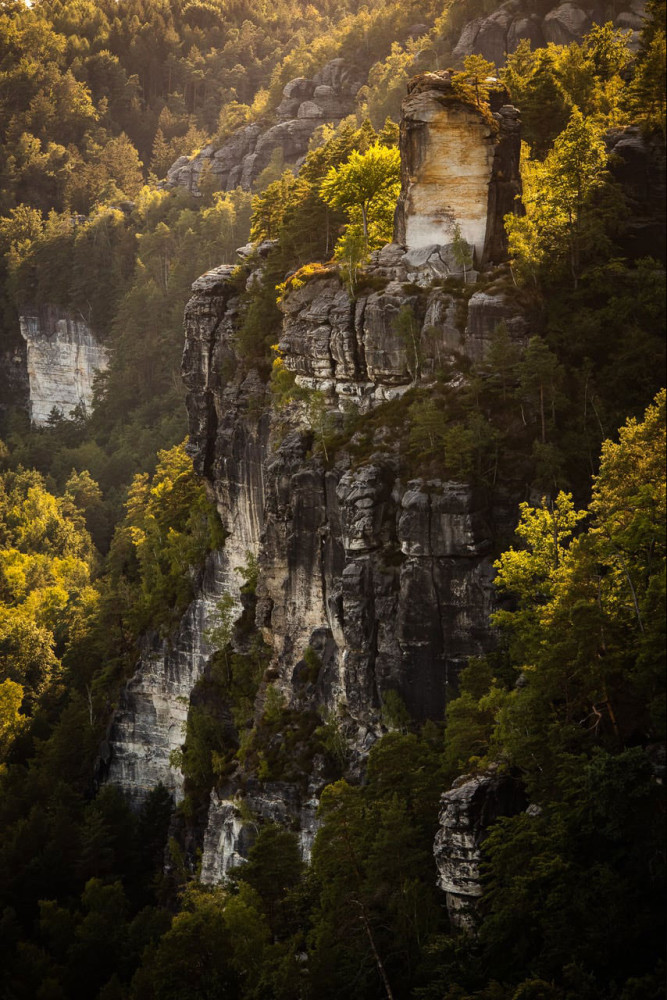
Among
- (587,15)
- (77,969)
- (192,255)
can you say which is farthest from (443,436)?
(192,255)

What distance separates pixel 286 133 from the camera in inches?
4262

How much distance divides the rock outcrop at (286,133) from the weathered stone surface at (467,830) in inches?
3245

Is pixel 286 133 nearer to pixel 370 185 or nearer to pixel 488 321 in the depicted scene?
pixel 370 185

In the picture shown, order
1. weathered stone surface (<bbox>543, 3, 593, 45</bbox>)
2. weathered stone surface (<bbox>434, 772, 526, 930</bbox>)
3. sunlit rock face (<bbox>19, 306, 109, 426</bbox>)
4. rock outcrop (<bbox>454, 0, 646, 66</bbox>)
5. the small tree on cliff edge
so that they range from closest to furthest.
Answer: weathered stone surface (<bbox>434, 772, 526, 930</bbox>)
the small tree on cliff edge
rock outcrop (<bbox>454, 0, 646, 66</bbox>)
weathered stone surface (<bbox>543, 3, 593, 45</bbox>)
sunlit rock face (<bbox>19, 306, 109, 426</bbox>)

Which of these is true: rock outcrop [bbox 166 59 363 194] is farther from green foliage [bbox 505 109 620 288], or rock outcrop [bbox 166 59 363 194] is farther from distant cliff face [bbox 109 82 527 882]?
green foliage [bbox 505 109 620 288]

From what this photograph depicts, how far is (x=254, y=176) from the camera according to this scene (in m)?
110

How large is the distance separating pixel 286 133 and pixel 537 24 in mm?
34330

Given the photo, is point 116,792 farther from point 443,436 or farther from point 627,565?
point 627,565

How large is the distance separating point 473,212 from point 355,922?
23.8 meters

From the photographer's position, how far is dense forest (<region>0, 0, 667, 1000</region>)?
28.6 meters

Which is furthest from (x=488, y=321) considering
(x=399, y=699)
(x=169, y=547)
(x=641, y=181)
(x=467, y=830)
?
(x=169, y=547)

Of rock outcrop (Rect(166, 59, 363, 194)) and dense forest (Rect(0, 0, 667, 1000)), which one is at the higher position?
rock outcrop (Rect(166, 59, 363, 194))

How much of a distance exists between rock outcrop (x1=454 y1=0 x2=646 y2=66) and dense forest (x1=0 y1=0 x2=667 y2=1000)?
6.88ft

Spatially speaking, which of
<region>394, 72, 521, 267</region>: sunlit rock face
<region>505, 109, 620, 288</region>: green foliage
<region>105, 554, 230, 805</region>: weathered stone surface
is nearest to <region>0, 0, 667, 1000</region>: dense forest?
<region>505, 109, 620, 288</region>: green foliage
